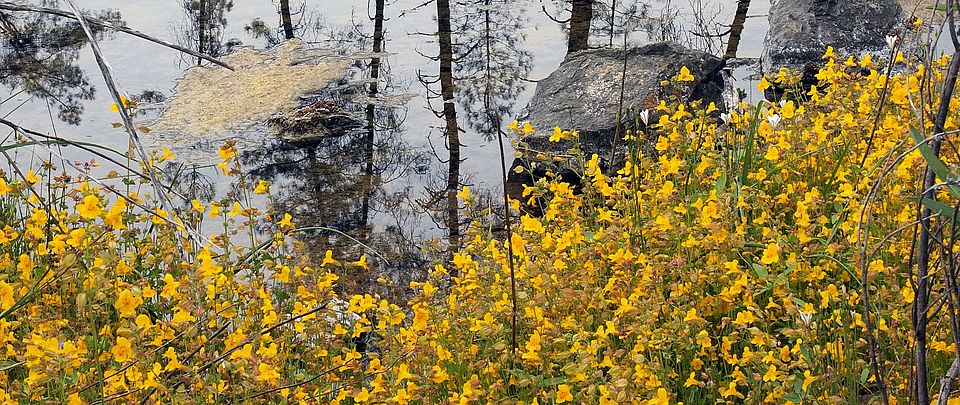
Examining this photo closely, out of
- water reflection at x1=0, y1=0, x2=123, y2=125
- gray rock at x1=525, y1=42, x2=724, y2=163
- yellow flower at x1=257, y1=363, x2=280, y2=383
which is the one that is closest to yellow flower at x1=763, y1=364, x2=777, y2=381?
yellow flower at x1=257, y1=363, x2=280, y2=383

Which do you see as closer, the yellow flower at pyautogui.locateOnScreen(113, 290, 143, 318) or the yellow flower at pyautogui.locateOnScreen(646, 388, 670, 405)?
the yellow flower at pyautogui.locateOnScreen(113, 290, 143, 318)

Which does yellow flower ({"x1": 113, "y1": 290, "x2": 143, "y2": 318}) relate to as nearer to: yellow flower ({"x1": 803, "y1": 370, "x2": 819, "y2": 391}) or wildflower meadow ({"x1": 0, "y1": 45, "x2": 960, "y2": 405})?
wildflower meadow ({"x1": 0, "y1": 45, "x2": 960, "y2": 405})

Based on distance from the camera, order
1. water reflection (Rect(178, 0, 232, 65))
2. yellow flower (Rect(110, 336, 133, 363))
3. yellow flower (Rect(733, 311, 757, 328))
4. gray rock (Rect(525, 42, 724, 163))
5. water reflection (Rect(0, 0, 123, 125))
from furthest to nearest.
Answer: water reflection (Rect(178, 0, 232, 65)) → water reflection (Rect(0, 0, 123, 125)) → gray rock (Rect(525, 42, 724, 163)) → yellow flower (Rect(733, 311, 757, 328)) → yellow flower (Rect(110, 336, 133, 363))

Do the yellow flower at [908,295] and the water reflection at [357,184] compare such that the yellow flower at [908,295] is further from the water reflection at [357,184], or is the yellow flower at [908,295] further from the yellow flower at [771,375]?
the water reflection at [357,184]

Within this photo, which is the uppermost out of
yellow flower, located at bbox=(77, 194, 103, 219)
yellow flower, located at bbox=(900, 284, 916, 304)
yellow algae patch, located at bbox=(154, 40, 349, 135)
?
yellow algae patch, located at bbox=(154, 40, 349, 135)

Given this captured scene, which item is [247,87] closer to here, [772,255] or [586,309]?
[586,309]

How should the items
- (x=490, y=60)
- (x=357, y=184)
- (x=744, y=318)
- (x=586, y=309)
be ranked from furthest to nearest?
(x=490, y=60)
(x=357, y=184)
(x=586, y=309)
(x=744, y=318)

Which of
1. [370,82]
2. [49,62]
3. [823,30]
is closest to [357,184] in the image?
[370,82]

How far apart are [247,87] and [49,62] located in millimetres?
1885

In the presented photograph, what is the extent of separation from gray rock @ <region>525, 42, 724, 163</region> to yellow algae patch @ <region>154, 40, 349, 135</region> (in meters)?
1.98

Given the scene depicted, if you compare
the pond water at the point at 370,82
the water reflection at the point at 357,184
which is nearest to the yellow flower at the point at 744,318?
the pond water at the point at 370,82

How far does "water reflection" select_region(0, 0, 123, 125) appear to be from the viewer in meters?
7.51

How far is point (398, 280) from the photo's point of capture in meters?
5.12

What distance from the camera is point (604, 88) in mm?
6773
